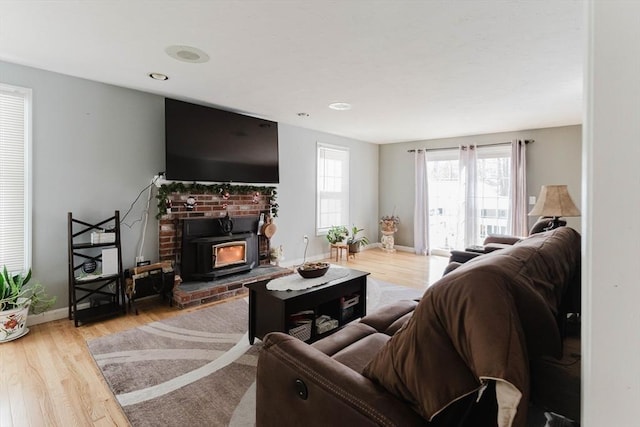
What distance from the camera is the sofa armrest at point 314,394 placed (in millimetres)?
944

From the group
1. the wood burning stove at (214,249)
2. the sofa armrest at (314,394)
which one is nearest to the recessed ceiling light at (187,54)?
the wood burning stove at (214,249)

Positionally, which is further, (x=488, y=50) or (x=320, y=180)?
(x=320, y=180)

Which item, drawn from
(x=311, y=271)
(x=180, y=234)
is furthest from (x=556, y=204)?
(x=180, y=234)

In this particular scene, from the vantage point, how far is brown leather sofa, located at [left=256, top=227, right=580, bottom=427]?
778mm

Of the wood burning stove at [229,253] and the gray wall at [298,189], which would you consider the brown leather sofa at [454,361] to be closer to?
the wood burning stove at [229,253]

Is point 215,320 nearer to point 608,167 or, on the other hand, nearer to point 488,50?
point 608,167

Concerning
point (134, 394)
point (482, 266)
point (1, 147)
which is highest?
point (1, 147)

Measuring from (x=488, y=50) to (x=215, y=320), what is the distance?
11.1ft

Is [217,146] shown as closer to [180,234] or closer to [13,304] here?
[180,234]

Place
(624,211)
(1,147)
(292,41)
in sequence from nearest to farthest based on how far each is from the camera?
(624,211), (292,41), (1,147)

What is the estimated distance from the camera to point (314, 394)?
1.09 meters

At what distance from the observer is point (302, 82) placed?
3.19 metres

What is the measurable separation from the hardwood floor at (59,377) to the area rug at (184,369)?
8cm

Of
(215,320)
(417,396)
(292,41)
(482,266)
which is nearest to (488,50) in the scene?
(292,41)
